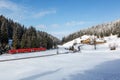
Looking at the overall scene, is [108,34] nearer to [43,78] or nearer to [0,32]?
[0,32]

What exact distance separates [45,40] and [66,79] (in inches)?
2660

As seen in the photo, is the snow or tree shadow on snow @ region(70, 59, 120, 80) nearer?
tree shadow on snow @ region(70, 59, 120, 80)

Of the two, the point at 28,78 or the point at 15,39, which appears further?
the point at 15,39

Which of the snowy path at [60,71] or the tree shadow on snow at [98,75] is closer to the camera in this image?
the tree shadow on snow at [98,75]

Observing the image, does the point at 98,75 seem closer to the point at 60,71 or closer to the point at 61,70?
the point at 60,71

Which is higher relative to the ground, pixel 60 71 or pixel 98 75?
pixel 60 71

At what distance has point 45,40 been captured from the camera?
81.9m

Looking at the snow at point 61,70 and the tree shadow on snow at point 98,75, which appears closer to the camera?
the tree shadow on snow at point 98,75

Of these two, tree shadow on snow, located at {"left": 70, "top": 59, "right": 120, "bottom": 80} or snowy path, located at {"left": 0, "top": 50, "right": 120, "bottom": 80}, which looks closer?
tree shadow on snow, located at {"left": 70, "top": 59, "right": 120, "bottom": 80}

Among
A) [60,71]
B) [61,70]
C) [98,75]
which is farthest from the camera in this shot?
[61,70]

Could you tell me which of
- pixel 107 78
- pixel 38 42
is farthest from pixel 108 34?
pixel 107 78

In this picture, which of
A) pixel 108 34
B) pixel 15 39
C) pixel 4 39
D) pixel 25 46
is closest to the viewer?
pixel 15 39

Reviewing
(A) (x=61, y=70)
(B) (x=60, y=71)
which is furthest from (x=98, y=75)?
(A) (x=61, y=70)

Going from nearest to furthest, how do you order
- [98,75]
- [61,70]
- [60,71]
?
[98,75] < [60,71] < [61,70]
